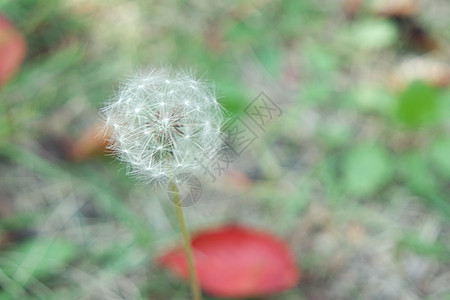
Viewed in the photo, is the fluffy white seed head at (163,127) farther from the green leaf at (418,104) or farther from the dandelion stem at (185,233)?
the green leaf at (418,104)

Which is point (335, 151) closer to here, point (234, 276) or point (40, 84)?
point (234, 276)

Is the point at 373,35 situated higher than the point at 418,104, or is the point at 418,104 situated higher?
the point at 373,35

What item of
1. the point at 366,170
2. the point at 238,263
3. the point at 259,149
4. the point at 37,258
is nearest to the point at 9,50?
the point at 37,258

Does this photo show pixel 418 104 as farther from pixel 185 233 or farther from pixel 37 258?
pixel 37 258

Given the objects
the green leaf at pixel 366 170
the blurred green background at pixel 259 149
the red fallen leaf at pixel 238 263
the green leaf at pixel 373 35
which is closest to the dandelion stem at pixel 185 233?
the red fallen leaf at pixel 238 263

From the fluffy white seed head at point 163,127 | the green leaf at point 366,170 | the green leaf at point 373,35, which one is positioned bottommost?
the fluffy white seed head at point 163,127

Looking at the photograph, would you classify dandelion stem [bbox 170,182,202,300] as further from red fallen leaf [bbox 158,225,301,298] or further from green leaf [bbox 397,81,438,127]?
green leaf [bbox 397,81,438,127]
